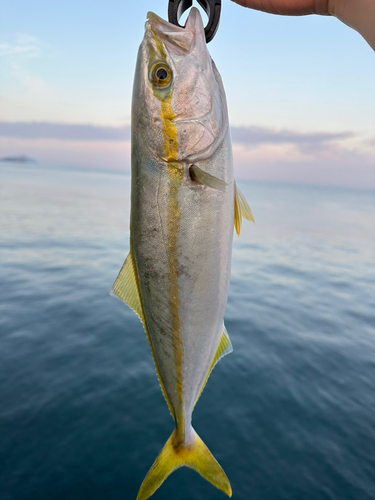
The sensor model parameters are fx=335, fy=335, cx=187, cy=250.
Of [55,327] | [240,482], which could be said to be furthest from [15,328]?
[240,482]

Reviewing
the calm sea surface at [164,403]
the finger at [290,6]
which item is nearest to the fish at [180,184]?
the finger at [290,6]

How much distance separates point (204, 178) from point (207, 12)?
1.08 meters

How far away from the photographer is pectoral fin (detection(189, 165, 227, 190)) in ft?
6.08

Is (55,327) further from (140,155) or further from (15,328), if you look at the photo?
(140,155)

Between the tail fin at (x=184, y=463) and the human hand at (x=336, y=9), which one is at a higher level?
the human hand at (x=336, y=9)

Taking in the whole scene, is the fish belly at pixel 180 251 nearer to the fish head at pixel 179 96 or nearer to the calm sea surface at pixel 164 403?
the fish head at pixel 179 96

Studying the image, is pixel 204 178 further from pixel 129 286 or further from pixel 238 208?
pixel 129 286

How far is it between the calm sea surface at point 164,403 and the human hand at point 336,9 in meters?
7.38

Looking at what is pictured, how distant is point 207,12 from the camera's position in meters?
2.06

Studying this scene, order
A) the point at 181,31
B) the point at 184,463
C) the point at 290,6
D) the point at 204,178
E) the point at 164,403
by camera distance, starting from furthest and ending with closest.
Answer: the point at 164,403 < the point at 184,463 < the point at 290,6 < the point at 181,31 < the point at 204,178

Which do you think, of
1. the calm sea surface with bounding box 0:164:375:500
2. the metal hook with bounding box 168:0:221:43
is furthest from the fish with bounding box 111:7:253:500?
the calm sea surface with bounding box 0:164:375:500

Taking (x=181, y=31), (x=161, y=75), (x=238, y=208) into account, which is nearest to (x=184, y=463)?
(x=238, y=208)

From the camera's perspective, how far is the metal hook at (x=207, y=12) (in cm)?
202

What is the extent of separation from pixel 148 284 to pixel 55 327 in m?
10.3
